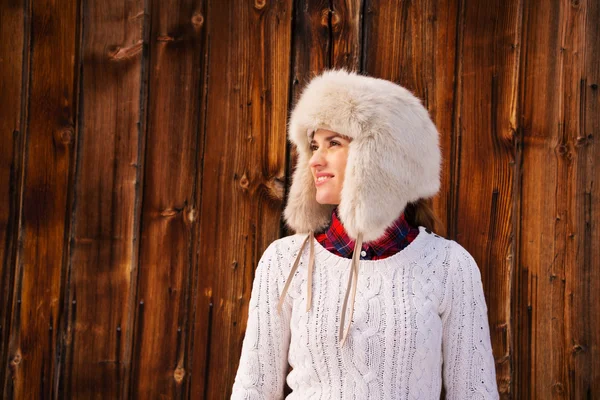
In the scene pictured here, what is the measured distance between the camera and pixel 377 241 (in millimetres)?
1817

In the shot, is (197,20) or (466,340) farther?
(197,20)

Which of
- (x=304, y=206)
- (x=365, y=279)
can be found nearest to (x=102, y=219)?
(x=304, y=206)

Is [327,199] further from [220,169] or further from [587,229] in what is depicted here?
[587,229]

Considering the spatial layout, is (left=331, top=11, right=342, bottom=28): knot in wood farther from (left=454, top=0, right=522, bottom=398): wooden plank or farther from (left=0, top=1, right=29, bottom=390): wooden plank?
(left=0, top=1, right=29, bottom=390): wooden plank

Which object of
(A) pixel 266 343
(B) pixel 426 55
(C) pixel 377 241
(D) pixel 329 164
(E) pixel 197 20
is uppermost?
(E) pixel 197 20

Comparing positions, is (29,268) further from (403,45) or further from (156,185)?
(403,45)

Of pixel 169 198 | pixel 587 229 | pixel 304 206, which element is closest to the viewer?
pixel 304 206

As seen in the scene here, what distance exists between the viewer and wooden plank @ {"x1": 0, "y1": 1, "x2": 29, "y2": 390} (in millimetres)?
2164

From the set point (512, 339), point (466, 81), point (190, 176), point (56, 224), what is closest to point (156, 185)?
point (190, 176)

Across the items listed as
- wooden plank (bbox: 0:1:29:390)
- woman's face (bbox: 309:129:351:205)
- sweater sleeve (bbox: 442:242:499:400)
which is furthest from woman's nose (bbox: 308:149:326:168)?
wooden plank (bbox: 0:1:29:390)

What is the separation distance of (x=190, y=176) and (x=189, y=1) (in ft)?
2.33

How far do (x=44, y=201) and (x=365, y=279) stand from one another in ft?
4.30

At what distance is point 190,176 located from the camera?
2.22 meters

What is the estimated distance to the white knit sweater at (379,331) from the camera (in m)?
1.72
